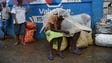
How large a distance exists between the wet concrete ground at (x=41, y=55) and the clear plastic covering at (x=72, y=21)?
621 mm

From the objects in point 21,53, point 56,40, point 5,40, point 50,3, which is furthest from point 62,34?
point 5,40

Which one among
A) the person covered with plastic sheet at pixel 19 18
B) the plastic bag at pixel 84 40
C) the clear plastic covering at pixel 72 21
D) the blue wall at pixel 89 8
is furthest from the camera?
the blue wall at pixel 89 8

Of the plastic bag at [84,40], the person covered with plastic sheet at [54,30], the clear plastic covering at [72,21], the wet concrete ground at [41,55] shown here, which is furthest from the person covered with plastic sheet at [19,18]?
the plastic bag at [84,40]

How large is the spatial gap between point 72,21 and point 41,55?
4.05ft

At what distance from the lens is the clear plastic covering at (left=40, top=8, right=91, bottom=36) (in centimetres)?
710

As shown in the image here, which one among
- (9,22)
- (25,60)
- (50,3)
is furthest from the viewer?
(9,22)

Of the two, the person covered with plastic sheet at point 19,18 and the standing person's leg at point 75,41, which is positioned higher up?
the person covered with plastic sheet at point 19,18

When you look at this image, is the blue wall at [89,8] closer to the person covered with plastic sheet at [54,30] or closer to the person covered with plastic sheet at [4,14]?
the person covered with plastic sheet at [54,30]

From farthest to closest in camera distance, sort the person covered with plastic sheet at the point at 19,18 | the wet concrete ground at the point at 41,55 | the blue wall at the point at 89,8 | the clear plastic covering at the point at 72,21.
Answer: the blue wall at the point at 89,8 < the person covered with plastic sheet at the point at 19,18 < the clear plastic covering at the point at 72,21 < the wet concrete ground at the point at 41,55

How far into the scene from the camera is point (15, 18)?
26.2 feet

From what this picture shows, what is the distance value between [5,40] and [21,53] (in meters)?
1.71

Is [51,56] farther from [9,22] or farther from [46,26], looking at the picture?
[9,22]

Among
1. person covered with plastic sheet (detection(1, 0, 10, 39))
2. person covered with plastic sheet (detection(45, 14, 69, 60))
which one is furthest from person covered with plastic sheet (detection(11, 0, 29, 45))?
person covered with plastic sheet (detection(45, 14, 69, 60))

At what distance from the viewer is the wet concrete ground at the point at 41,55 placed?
6.68 m
